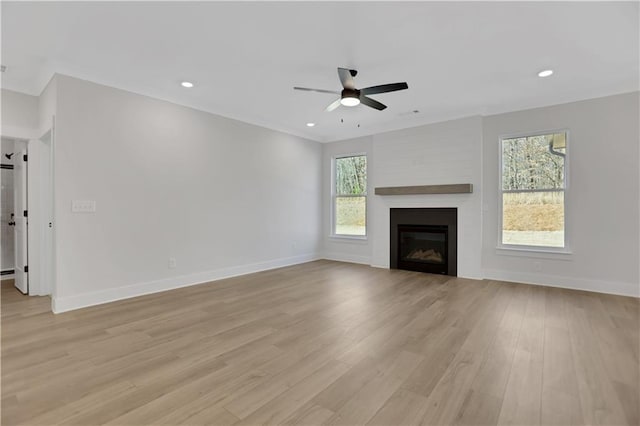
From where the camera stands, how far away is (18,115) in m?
3.88

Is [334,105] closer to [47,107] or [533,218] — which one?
[47,107]

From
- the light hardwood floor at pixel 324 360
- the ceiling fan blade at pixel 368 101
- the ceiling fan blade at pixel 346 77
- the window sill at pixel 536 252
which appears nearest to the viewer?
the light hardwood floor at pixel 324 360

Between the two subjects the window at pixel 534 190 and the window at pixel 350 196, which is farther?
the window at pixel 350 196

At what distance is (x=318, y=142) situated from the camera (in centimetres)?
699

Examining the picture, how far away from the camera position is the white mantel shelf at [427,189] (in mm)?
5062

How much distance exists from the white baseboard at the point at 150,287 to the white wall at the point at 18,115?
7.13 ft

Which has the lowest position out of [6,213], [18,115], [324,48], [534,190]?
[6,213]

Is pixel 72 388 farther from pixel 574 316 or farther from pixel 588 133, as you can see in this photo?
pixel 588 133

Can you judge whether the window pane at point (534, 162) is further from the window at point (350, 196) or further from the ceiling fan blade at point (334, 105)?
the ceiling fan blade at point (334, 105)

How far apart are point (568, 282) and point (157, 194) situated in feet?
19.7

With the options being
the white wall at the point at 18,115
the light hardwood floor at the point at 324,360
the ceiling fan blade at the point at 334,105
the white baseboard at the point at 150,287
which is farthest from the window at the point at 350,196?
the white wall at the point at 18,115

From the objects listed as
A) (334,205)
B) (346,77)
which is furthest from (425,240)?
(346,77)

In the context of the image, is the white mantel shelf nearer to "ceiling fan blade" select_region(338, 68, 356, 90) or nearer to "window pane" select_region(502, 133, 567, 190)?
"window pane" select_region(502, 133, 567, 190)

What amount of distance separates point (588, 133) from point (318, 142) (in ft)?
15.4
